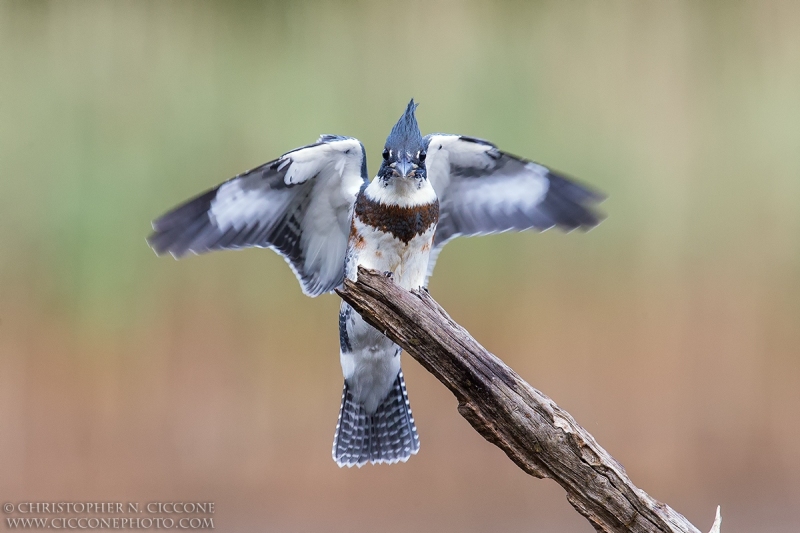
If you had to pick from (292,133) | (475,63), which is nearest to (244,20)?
(292,133)

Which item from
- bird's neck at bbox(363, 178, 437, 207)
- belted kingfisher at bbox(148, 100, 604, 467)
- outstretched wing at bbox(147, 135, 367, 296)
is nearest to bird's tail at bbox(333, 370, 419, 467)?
belted kingfisher at bbox(148, 100, 604, 467)

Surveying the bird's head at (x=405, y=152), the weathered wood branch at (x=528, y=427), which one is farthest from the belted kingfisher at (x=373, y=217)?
the weathered wood branch at (x=528, y=427)

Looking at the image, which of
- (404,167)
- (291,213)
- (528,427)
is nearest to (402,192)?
(404,167)

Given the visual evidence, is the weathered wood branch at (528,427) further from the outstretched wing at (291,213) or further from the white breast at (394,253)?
the outstretched wing at (291,213)

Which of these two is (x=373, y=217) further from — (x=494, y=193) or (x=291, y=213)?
(x=494, y=193)

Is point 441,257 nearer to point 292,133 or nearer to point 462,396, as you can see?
point 292,133
